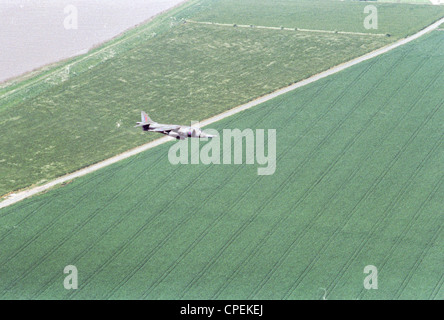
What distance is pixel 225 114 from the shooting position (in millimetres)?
93875

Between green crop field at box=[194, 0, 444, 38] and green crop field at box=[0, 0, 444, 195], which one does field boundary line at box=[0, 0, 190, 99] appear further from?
green crop field at box=[194, 0, 444, 38]

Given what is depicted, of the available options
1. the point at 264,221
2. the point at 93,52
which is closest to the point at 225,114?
the point at 264,221

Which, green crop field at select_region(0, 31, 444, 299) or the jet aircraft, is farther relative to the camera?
the jet aircraft

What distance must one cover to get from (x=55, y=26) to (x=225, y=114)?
5338cm

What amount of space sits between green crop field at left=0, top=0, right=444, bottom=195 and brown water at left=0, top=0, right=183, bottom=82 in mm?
5459

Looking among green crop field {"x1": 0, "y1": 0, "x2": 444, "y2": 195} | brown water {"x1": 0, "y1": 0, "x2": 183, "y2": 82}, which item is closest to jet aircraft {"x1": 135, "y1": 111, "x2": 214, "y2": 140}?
green crop field {"x1": 0, "y1": 0, "x2": 444, "y2": 195}

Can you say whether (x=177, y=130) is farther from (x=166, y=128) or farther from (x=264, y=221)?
(x=264, y=221)

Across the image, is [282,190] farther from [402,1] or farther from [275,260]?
[402,1]

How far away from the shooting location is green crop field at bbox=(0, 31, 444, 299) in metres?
66.1

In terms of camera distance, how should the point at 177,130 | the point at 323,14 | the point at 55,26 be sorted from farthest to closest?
the point at 55,26 → the point at 323,14 → the point at 177,130

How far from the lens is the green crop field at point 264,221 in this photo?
66.1 m

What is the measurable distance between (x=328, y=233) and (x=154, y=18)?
248 feet

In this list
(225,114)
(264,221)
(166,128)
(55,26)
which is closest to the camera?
(264,221)

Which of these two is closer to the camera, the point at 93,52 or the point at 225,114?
the point at 225,114
